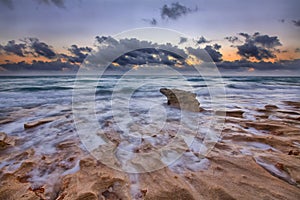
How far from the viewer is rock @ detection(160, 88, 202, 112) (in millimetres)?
6203

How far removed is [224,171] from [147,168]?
99 centimetres

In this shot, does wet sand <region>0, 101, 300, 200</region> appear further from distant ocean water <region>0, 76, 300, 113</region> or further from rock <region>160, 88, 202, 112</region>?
distant ocean water <region>0, 76, 300, 113</region>

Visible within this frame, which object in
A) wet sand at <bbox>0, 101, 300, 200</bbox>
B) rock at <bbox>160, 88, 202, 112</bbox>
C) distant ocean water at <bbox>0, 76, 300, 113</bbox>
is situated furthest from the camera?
distant ocean water at <bbox>0, 76, 300, 113</bbox>

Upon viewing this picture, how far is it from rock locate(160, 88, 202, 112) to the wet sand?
3.07m

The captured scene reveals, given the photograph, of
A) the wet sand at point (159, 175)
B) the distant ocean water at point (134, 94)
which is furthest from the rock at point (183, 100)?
the wet sand at point (159, 175)

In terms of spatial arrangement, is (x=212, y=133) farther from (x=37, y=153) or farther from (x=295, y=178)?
(x=37, y=153)

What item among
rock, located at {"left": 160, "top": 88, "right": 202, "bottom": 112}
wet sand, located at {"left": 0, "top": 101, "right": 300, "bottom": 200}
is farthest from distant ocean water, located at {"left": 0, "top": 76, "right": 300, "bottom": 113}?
wet sand, located at {"left": 0, "top": 101, "right": 300, "bottom": 200}

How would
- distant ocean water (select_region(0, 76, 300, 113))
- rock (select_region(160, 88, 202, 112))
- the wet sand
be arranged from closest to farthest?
the wet sand < rock (select_region(160, 88, 202, 112)) < distant ocean water (select_region(0, 76, 300, 113))

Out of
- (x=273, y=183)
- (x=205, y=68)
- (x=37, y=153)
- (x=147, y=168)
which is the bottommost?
(x=37, y=153)

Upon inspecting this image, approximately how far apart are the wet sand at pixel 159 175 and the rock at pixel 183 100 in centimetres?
307

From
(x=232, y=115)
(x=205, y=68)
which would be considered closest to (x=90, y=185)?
(x=232, y=115)

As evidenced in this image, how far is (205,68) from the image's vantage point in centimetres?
686

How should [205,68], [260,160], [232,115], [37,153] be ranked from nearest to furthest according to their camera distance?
[260,160] < [37,153] < [232,115] < [205,68]

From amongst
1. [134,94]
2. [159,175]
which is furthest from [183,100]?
[134,94]
